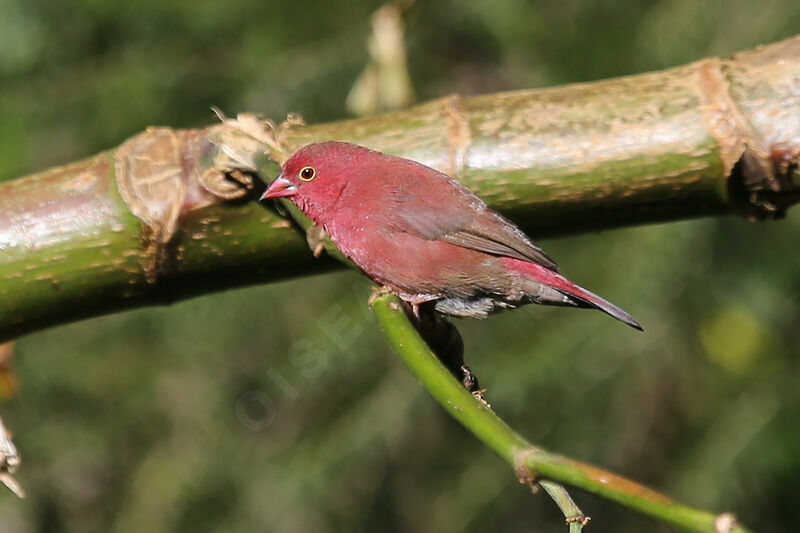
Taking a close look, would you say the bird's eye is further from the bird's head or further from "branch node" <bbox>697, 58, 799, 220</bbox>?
"branch node" <bbox>697, 58, 799, 220</bbox>

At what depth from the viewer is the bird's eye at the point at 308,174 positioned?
7.78 ft

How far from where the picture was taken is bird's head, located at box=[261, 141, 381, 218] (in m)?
2.26

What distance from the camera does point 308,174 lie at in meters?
2.43

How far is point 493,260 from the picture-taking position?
8.59 ft

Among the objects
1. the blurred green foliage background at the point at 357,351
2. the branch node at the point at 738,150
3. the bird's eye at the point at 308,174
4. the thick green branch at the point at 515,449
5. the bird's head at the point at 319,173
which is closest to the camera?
the thick green branch at the point at 515,449

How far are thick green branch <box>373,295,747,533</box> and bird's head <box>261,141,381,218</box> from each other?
50 cm

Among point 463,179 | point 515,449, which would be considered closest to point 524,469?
point 515,449

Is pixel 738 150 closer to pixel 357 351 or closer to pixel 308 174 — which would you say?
pixel 308 174

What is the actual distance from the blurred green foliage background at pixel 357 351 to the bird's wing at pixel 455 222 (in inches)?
44.3

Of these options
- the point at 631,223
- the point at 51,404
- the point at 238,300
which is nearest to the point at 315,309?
the point at 238,300

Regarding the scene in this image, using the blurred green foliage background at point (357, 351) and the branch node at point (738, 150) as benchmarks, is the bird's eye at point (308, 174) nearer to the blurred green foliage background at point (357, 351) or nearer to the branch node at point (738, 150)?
the branch node at point (738, 150)

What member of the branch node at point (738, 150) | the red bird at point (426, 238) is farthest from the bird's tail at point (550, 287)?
the branch node at point (738, 150)

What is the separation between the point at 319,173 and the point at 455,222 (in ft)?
1.17

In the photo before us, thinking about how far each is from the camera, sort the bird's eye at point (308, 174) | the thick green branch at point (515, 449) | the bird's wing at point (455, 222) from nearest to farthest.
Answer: the thick green branch at point (515, 449)
the bird's eye at point (308, 174)
the bird's wing at point (455, 222)
